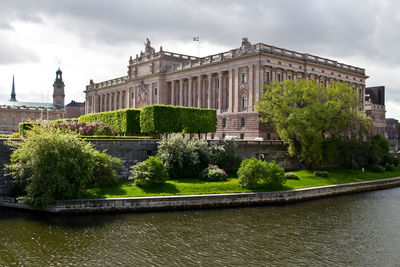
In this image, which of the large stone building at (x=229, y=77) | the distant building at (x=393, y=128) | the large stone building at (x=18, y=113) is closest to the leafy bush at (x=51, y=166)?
the large stone building at (x=229, y=77)

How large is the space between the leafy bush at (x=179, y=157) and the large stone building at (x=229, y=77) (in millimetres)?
27540

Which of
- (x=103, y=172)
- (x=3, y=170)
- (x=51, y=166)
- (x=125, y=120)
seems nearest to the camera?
(x=51, y=166)

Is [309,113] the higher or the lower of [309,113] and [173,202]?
the higher

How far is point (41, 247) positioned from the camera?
20.9 m

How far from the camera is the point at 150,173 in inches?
1291

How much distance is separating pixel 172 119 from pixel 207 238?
3052 centimetres

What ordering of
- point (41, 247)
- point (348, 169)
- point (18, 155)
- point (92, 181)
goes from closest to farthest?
point (41, 247) < point (18, 155) < point (92, 181) < point (348, 169)

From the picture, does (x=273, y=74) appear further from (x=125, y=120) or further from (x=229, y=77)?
(x=125, y=120)

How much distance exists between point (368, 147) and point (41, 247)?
47588 millimetres

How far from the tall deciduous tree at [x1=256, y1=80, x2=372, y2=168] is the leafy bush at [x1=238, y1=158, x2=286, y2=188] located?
11.4 meters

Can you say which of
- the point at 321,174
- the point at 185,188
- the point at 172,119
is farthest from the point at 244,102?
the point at 185,188

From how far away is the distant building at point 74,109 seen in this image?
6521 inches

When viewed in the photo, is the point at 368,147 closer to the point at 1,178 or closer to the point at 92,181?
the point at 92,181

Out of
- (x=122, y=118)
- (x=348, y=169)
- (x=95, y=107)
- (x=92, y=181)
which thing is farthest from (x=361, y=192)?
(x=95, y=107)
